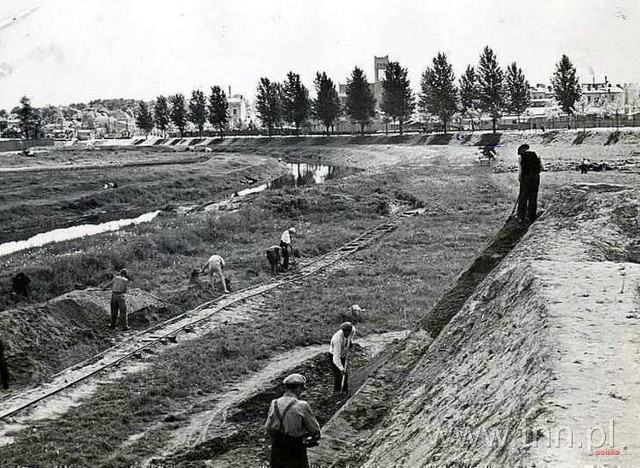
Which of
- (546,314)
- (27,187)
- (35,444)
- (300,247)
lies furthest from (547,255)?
(27,187)

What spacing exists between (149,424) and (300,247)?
15876 millimetres

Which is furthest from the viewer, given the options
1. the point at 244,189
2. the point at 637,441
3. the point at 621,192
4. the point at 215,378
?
the point at 244,189

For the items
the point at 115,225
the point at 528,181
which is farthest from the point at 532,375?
the point at 115,225

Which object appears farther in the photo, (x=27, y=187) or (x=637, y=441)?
(x=27, y=187)

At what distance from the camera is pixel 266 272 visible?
23.8 m

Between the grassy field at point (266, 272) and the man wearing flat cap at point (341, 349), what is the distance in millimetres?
520

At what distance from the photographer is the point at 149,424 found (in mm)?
11930

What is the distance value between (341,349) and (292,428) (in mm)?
4444

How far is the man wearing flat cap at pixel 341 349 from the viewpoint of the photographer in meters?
11.5

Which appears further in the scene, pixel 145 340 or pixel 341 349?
pixel 145 340

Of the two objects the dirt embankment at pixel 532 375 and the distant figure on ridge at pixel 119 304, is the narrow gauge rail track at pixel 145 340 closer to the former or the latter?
the distant figure on ridge at pixel 119 304

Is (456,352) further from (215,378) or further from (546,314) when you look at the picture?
(215,378)

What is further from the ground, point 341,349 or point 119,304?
point 341,349

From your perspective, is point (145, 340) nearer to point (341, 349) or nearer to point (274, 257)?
point (341, 349)
